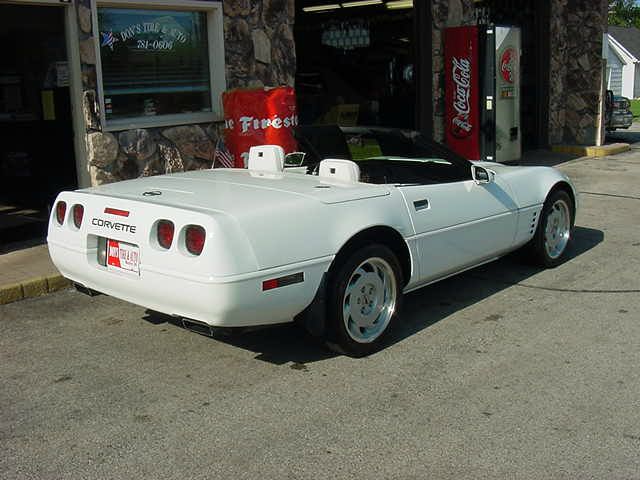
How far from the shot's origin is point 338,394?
4156 mm

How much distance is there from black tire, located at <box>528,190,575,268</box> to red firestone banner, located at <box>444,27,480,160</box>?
5673 mm

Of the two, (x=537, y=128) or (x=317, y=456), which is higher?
(x=537, y=128)

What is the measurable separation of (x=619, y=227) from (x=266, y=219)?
222 inches

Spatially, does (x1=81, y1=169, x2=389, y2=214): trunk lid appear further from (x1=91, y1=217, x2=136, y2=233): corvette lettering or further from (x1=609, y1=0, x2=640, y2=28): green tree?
(x1=609, y1=0, x2=640, y2=28): green tree

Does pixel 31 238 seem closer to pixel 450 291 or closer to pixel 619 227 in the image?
pixel 450 291

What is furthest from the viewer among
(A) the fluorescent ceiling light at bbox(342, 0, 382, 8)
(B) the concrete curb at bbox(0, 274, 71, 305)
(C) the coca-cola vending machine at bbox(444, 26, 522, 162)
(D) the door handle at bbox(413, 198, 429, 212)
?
(A) the fluorescent ceiling light at bbox(342, 0, 382, 8)

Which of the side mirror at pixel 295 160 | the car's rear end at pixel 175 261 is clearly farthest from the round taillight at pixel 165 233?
the side mirror at pixel 295 160

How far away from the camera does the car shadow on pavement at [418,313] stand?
187 inches

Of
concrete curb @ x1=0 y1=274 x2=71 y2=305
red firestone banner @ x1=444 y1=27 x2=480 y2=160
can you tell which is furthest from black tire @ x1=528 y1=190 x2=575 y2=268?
red firestone banner @ x1=444 y1=27 x2=480 y2=160

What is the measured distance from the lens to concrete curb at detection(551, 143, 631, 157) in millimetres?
15484

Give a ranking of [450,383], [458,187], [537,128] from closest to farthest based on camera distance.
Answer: [450,383] → [458,187] → [537,128]

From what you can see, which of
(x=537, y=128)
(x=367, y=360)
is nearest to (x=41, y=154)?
(x=367, y=360)

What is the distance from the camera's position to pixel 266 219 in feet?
13.5

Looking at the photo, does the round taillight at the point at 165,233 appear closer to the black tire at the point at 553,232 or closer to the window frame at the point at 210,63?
the black tire at the point at 553,232
